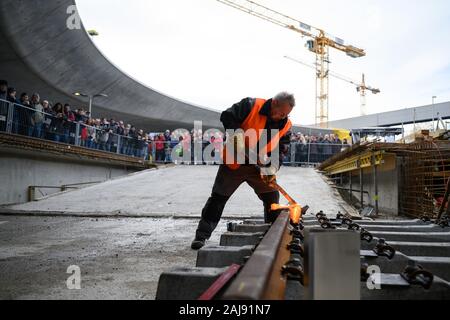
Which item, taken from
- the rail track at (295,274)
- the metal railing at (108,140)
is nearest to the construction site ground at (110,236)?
the rail track at (295,274)

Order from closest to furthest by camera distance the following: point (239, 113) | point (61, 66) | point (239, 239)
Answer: point (239, 239), point (239, 113), point (61, 66)

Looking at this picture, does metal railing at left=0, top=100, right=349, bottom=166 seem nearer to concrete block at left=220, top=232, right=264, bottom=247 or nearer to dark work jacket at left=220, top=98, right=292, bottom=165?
dark work jacket at left=220, top=98, right=292, bottom=165

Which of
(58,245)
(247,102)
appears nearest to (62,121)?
(58,245)

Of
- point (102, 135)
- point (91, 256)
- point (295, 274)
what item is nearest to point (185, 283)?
point (295, 274)

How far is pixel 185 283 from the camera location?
186 cm

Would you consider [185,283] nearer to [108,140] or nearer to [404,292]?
[404,292]

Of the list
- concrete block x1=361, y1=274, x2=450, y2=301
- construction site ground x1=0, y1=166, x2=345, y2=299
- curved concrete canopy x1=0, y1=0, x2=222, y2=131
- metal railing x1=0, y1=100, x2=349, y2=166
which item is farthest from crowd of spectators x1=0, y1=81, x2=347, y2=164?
concrete block x1=361, y1=274, x2=450, y2=301

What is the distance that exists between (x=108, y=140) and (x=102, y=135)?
533 millimetres

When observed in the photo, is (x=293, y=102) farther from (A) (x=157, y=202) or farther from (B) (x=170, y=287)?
(A) (x=157, y=202)

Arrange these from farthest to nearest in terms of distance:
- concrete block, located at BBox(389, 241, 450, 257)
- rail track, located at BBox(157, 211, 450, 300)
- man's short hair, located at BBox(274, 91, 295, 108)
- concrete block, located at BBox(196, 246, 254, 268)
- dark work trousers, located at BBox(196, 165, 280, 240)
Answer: dark work trousers, located at BBox(196, 165, 280, 240) → man's short hair, located at BBox(274, 91, 295, 108) → concrete block, located at BBox(389, 241, 450, 257) → concrete block, located at BBox(196, 246, 254, 268) → rail track, located at BBox(157, 211, 450, 300)

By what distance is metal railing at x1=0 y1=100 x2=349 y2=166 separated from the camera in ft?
38.5
